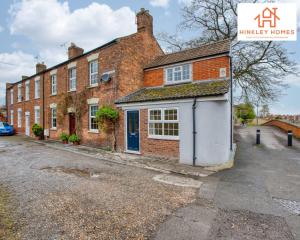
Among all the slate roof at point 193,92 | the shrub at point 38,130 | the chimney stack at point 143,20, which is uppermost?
the chimney stack at point 143,20

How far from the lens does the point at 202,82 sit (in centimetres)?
1141

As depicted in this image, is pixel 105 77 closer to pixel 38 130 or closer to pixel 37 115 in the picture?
pixel 38 130

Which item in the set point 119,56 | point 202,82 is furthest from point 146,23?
point 202,82

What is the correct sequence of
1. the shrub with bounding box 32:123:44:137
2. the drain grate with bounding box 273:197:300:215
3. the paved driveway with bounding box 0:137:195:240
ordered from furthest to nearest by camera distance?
the shrub with bounding box 32:123:44:137 < the drain grate with bounding box 273:197:300:215 < the paved driveway with bounding box 0:137:195:240

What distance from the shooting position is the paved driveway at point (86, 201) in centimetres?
379

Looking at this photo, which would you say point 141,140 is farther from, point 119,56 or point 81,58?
point 81,58

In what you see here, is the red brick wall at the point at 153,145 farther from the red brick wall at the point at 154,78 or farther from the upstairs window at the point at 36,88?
the upstairs window at the point at 36,88

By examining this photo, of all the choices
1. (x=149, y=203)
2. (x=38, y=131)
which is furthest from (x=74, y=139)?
(x=149, y=203)

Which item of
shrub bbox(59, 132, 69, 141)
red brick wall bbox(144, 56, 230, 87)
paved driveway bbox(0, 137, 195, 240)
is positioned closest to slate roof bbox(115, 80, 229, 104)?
red brick wall bbox(144, 56, 230, 87)

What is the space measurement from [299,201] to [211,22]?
20.6 m

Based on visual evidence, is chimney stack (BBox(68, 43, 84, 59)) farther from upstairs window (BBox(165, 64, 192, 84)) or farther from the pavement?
the pavement

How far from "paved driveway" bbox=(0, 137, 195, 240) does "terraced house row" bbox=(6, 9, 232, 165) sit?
2907mm

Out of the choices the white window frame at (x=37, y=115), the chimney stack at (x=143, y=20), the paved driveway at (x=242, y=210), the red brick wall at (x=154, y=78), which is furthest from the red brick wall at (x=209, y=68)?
the white window frame at (x=37, y=115)

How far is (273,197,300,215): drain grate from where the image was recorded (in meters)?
4.83
